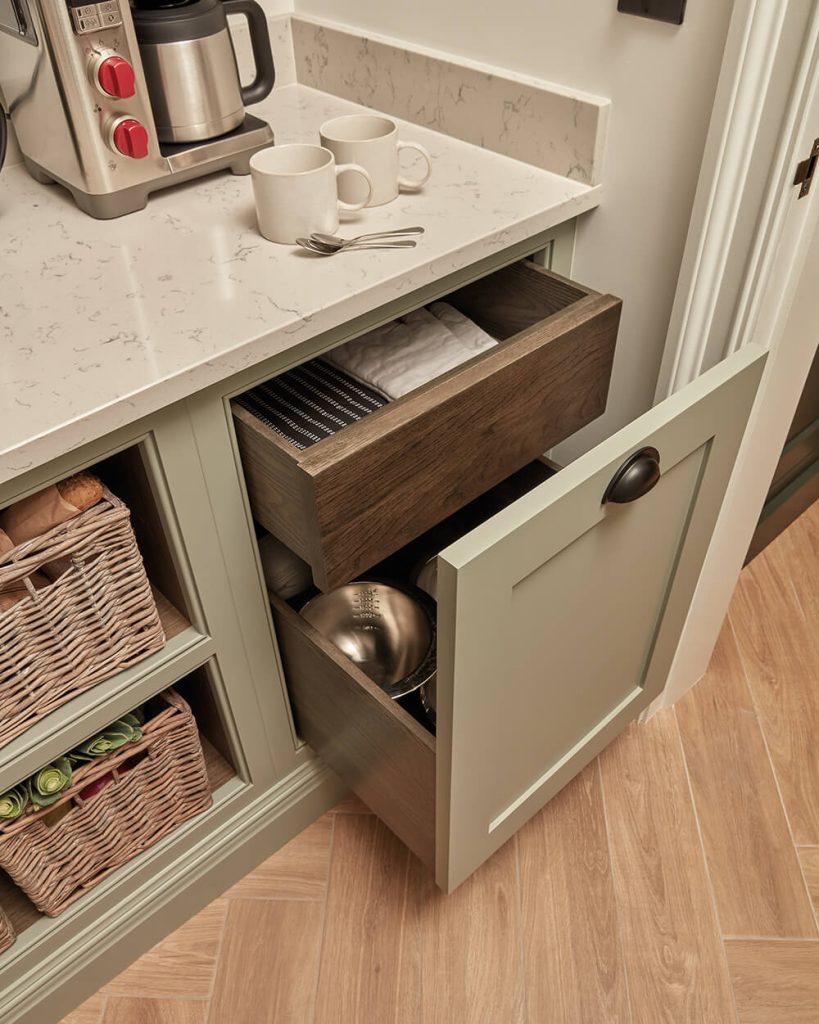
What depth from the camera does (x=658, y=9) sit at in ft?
2.89

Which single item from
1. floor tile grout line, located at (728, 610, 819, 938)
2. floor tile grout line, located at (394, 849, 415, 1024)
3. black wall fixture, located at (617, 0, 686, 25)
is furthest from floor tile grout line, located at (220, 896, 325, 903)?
black wall fixture, located at (617, 0, 686, 25)

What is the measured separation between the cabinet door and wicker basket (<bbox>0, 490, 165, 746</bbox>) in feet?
1.09

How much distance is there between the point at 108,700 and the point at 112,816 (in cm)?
20

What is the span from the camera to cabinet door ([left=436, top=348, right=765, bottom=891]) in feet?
2.43

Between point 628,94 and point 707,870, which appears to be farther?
point 707,870

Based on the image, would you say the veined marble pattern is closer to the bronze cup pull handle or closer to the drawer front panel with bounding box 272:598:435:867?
the bronze cup pull handle

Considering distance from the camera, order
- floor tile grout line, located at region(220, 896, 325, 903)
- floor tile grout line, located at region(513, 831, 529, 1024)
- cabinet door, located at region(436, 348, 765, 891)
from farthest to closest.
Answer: floor tile grout line, located at region(220, 896, 325, 903) < floor tile grout line, located at region(513, 831, 529, 1024) < cabinet door, located at region(436, 348, 765, 891)

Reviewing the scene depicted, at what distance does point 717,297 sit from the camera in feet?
3.19

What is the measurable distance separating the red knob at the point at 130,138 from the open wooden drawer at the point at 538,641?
52 centimetres

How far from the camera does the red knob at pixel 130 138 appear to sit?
3.02 feet

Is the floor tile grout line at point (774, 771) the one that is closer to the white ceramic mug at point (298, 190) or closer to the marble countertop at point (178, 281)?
the marble countertop at point (178, 281)

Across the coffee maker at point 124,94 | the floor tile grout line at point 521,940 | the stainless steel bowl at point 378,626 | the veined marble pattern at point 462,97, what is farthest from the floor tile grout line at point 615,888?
the coffee maker at point 124,94

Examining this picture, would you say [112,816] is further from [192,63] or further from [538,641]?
[192,63]

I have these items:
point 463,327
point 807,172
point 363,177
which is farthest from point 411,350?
point 807,172
